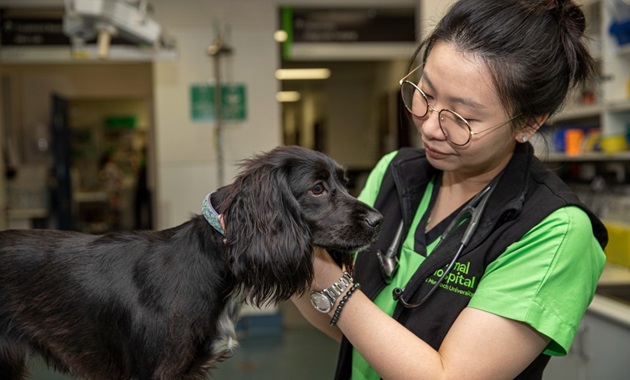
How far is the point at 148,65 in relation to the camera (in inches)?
378

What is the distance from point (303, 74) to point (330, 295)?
11.1 m

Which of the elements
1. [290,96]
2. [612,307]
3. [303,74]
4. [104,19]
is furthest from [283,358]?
[290,96]

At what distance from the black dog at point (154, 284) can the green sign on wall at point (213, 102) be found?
4368 millimetres

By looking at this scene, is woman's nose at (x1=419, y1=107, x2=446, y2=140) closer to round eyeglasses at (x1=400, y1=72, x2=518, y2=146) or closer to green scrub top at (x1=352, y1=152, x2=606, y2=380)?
round eyeglasses at (x1=400, y1=72, x2=518, y2=146)

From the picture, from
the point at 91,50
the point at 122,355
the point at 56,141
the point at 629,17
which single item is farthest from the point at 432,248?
the point at 56,141

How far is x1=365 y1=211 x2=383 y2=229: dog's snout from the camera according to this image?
119 centimetres

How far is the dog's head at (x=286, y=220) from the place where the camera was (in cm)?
112

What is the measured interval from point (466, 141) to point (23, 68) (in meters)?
9.01

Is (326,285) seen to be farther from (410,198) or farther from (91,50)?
(91,50)

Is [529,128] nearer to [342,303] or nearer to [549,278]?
[549,278]

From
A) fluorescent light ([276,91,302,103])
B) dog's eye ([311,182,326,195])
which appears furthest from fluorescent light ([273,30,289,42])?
fluorescent light ([276,91,302,103])

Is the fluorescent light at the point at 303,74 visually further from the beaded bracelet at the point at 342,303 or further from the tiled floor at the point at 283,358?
the beaded bracelet at the point at 342,303

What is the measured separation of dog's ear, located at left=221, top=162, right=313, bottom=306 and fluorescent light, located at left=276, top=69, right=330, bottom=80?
10130 mm

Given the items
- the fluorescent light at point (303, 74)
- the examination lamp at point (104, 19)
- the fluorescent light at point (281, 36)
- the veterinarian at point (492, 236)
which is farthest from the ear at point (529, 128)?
the fluorescent light at point (303, 74)
